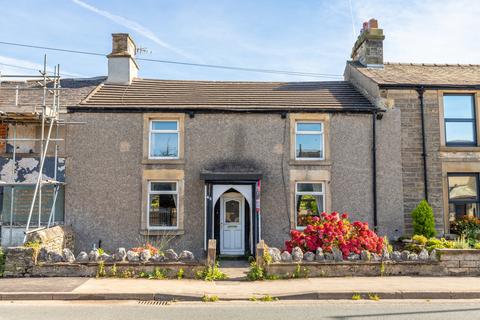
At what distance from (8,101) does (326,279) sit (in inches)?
487

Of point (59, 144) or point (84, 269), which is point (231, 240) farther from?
point (59, 144)

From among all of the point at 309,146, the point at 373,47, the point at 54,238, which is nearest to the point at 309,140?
the point at 309,146

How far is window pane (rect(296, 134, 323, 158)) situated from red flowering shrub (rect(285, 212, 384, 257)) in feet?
11.6

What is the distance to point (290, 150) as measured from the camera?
14.5m

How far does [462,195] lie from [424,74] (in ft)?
16.0

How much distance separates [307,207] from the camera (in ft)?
47.3

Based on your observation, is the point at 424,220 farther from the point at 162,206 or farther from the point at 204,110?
the point at 162,206

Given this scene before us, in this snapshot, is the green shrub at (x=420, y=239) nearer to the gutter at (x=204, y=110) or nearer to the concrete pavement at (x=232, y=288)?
the concrete pavement at (x=232, y=288)

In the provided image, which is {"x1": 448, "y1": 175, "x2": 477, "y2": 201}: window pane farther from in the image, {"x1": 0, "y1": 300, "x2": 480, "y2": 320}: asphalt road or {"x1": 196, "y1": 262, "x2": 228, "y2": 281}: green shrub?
{"x1": 196, "y1": 262, "x2": 228, "y2": 281}: green shrub

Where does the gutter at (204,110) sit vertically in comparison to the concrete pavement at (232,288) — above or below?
above

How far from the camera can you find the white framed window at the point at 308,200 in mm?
14336

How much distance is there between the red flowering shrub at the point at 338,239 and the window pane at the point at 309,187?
9.56ft

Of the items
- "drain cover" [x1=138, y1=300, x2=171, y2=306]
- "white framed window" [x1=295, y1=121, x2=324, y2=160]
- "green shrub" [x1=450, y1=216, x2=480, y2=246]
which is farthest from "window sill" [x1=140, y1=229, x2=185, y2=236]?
"green shrub" [x1=450, y1=216, x2=480, y2=246]

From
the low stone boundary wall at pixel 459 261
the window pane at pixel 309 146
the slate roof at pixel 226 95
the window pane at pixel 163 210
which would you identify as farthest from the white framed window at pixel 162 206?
the low stone boundary wall at pixel 459 261
